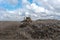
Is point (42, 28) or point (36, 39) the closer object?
point (36, 39)

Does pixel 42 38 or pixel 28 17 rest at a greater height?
pixel 28 17

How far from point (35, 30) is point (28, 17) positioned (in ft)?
54.0

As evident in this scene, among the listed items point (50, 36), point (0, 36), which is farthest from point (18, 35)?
point (50, 36)

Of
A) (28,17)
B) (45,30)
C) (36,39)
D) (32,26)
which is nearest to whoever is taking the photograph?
(36,39)

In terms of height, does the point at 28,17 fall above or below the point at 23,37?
above

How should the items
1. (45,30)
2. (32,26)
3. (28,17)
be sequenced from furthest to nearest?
(28,17) → (32,26) → (45,30)

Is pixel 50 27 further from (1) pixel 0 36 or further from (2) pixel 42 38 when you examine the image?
(1) pixel 0 36

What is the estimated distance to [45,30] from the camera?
58688 mm

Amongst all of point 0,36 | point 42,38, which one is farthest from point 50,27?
point 0,36

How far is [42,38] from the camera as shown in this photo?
5569 cm

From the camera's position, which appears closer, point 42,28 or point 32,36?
point 32,36

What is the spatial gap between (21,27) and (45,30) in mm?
8901

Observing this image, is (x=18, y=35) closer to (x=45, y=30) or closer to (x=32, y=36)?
(x=32, y=36)

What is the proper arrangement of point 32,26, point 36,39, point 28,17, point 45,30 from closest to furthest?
point 36,39 < point 45,30 < point 32,26 < point 28,17
